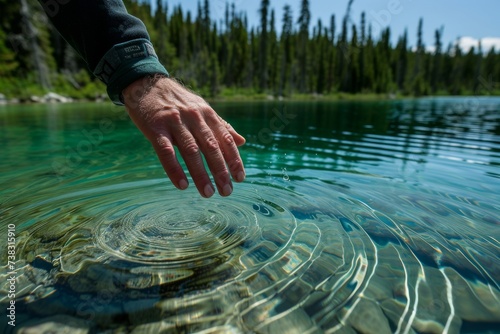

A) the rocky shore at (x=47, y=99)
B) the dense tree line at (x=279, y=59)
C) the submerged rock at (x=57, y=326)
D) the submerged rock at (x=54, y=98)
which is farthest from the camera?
the dense tree line at (x=279, y=59)

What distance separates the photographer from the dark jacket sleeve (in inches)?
54.1

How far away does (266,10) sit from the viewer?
58125 mm

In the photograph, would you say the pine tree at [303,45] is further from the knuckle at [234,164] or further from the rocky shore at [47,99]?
the knuckle at [234,164]

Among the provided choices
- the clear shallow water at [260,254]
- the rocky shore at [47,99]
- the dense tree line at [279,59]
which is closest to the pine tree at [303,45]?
the dense tree line at [279,59]

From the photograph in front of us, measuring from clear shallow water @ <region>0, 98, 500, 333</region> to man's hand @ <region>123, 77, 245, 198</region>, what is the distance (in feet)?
1.85

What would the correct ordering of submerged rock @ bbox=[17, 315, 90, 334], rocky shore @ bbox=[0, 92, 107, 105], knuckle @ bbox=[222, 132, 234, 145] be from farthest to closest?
rocky shore @ bbox=[0, 92, 107, 105] → knuckle @ bbox=[222, 132, 234, 145] → submerged rock @ bbox=[17, 315, 90, 334]

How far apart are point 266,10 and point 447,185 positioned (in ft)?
206

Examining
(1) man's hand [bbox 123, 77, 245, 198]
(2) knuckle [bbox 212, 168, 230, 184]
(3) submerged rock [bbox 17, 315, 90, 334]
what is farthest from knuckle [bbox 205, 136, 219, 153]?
(3) submerged rock [bbox 17, 315, 90, 334]

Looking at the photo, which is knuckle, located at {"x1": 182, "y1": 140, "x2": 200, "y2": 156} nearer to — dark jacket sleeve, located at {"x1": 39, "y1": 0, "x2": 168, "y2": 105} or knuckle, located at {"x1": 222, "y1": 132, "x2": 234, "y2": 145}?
knuckle, located at {"x1": 222, "y1": 132, "x2": 234, "y2": 145}

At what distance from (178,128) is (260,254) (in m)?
0.93

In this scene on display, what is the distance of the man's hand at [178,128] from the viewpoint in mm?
1324

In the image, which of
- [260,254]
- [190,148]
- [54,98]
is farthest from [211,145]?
[54,98]

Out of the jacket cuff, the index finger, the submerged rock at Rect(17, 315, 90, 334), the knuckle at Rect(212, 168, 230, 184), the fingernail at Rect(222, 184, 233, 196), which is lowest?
the submerged rock at Rect(17, 315, 90, 334)

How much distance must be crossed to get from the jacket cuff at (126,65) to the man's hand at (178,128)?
4cm
